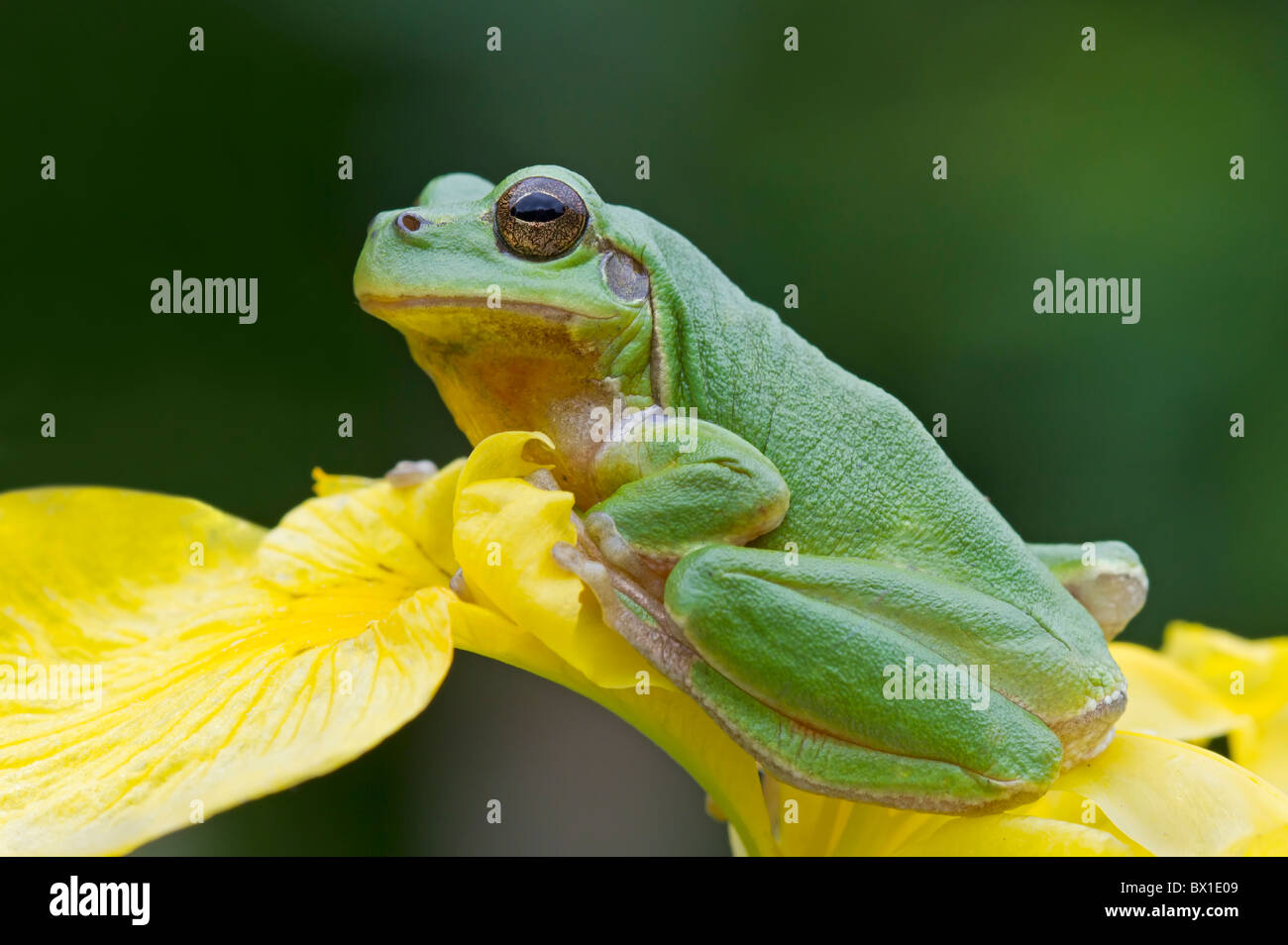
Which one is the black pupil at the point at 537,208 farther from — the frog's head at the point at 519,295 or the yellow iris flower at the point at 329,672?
the yellow iris flower at the point at 329,672

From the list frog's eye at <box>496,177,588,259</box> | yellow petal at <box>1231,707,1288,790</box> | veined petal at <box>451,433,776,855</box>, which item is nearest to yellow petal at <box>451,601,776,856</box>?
veined petal at <box>451,433,776,855</box>

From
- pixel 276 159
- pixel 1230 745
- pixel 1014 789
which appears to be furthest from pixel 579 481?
pixel 276 159

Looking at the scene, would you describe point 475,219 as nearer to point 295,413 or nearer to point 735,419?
point 735,419

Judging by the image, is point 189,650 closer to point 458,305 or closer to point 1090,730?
point 458,305

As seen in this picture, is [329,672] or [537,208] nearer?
[329,672]

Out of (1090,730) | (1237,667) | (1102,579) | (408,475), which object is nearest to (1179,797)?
(1090,730)

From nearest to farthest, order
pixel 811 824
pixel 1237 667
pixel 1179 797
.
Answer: pixel 1179 797, pixel 811 824, pixel 1237 667

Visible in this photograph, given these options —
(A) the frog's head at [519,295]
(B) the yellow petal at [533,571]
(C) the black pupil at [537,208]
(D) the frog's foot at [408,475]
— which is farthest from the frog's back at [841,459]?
(D) the frog's foot at [408,475]
